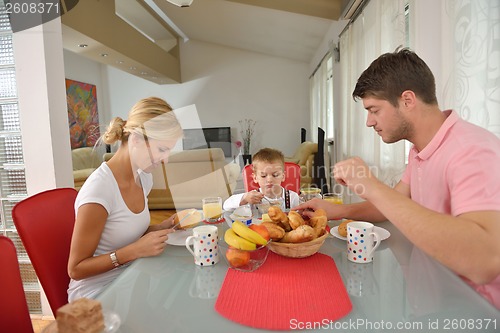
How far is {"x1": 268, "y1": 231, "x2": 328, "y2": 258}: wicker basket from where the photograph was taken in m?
0.94

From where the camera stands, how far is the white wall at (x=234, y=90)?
7.97 meters

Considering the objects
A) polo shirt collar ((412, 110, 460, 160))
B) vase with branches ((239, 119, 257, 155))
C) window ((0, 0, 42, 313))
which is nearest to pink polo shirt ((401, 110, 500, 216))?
polo shirt collar ((412, 110, 460, 160))

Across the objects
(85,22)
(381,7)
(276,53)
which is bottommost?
(381,7)

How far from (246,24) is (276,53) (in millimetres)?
1851

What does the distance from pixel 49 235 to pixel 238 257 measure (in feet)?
2.25

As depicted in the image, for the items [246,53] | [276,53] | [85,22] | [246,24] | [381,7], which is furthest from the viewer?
[246,53]

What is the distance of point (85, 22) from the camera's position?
3.80 metres

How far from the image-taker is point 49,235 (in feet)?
3.69

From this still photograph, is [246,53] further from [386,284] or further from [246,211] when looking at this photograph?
[386,284]

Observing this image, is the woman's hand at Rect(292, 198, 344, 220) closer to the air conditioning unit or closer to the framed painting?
the air conditioning unit

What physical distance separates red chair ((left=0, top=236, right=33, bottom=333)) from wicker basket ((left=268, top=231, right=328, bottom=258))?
2.15 feet

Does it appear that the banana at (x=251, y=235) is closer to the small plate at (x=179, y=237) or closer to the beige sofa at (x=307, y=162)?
the small plate at (x=179, y=237)

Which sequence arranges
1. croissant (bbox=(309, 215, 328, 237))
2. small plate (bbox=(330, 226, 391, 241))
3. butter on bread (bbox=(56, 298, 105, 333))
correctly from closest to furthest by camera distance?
butter on bread (bbox=(56, 298, 105, 333)) < croissant (bbox=(309, 215, 328, 237)) < small plate (bbox=(330, 226, 391, 241))

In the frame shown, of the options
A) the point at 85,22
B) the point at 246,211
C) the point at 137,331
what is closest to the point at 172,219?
the point at 246,211
